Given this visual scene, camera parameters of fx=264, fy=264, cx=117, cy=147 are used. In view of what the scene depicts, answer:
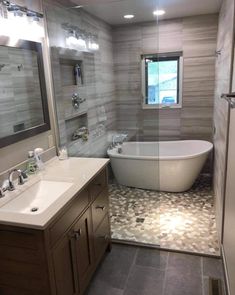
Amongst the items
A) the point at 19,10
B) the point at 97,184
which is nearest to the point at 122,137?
the point at 97,184

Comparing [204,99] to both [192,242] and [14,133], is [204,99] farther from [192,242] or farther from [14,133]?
[14,133]

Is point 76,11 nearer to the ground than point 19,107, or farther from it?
farther from it

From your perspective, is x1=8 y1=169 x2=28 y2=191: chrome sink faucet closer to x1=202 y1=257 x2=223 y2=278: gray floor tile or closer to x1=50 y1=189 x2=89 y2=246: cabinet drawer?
x1=50 y1=189 x2=89 y2=246: cabinet drawer

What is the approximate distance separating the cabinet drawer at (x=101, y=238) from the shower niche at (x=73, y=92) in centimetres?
90

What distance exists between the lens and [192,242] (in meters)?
2.59

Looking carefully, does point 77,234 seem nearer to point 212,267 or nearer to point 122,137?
point 212,267

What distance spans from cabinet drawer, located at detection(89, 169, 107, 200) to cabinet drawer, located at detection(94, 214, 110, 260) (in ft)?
1.00

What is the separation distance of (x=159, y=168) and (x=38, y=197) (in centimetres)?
200

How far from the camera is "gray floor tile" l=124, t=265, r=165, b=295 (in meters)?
2.05

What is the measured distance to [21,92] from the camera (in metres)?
2.09

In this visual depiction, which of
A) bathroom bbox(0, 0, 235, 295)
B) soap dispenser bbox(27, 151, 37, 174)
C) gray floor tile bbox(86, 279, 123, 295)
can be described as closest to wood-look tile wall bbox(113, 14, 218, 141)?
bathroom bbox(0, 0, 235, 295)

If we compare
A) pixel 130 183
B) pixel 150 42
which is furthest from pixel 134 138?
pixel 150 42

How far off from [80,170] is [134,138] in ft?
6.64

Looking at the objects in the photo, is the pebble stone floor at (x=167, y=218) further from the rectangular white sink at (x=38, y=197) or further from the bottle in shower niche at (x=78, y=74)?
the bottle in shower niche at (x=78, y=74)
